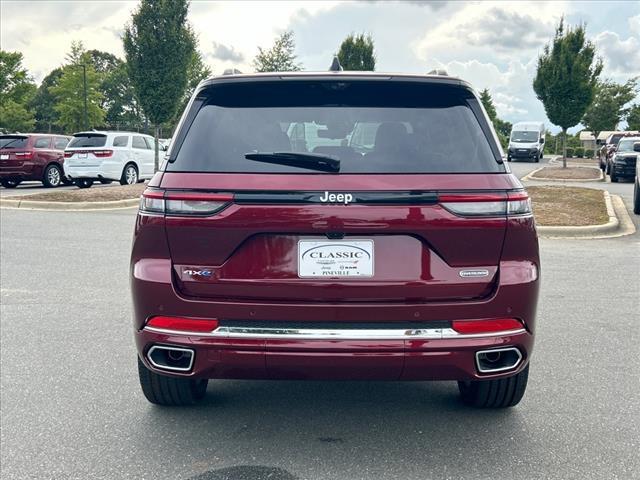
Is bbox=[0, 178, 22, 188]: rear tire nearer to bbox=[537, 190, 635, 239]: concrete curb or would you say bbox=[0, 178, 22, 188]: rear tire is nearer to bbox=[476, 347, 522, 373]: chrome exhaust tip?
bbox=[537, 190, 635, 239]: concrete curb

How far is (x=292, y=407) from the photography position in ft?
12.7

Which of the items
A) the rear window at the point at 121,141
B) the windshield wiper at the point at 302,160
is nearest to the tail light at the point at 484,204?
the windshield wiper at the point at 302,160

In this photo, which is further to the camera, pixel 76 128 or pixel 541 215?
pixel 76 128

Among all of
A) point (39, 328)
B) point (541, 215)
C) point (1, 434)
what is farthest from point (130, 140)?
point (1, 434)

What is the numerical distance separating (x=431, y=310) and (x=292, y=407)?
1308mm

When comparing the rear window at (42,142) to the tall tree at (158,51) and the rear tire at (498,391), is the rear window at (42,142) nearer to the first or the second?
the tall tree at (158,51)

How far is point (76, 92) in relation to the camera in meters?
61.2

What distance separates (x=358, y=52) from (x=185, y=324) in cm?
3880

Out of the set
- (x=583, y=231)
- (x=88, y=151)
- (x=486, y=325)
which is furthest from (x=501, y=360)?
(x=88, y=151)

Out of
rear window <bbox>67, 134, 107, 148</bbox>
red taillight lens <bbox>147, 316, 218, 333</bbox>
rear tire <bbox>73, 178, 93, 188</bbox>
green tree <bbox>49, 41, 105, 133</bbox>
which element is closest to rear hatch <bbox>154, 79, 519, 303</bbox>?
red taillight lens <bbox>147, 316, 218, 333</bbox>

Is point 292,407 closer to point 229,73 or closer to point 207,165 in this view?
point 207,165

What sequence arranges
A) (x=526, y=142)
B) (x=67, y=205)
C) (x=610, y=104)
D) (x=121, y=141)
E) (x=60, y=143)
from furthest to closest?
(x=610, y=104), (x=526, y=142), (x=60, y=143), (x=121, y=141), (x=67, y=205)

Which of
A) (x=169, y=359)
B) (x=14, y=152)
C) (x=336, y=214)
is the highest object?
(x=336, y=214)

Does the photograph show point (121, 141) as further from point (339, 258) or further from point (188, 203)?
point (339, 258)
